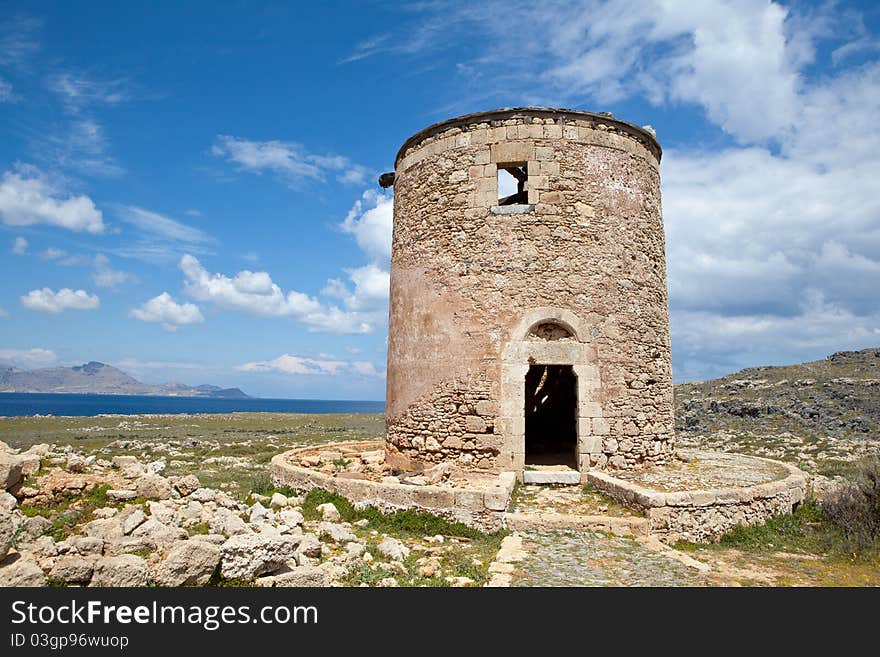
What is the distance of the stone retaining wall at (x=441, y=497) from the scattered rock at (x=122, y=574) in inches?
161

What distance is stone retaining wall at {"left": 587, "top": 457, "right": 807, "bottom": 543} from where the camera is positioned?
7480 mm

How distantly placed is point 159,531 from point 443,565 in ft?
9.56

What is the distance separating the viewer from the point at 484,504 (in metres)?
7.75

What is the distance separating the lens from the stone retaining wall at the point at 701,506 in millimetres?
7480

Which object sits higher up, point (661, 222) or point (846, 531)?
point (661, 222)

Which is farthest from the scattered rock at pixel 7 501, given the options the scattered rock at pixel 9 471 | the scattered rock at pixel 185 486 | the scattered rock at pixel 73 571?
the scattered rock at pixel 185 486

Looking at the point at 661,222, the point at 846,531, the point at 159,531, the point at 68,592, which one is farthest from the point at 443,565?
the point at 661,222

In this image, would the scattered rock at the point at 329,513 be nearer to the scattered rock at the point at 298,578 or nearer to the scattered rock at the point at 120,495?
the scattered rock at the point at 120,495

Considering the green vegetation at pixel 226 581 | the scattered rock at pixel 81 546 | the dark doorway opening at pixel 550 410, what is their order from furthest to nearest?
the dark doorway opening at pixel 550 410 < the scattered rock at pixel 81 546 < the green vegetation at pixel 226 581

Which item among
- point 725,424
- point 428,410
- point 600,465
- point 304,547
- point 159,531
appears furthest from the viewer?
point 725,424

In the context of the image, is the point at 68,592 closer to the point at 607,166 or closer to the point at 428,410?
the point at 428,410

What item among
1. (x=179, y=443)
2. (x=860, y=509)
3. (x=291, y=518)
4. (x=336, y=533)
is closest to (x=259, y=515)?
(x=291, y=518)

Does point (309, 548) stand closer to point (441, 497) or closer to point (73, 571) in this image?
point (73, 571)

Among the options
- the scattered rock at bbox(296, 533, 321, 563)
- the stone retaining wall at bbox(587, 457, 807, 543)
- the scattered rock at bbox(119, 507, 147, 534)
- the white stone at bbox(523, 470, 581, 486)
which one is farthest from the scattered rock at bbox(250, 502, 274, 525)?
the stone retaining wall at bbox(587, 457, 807, 543)
